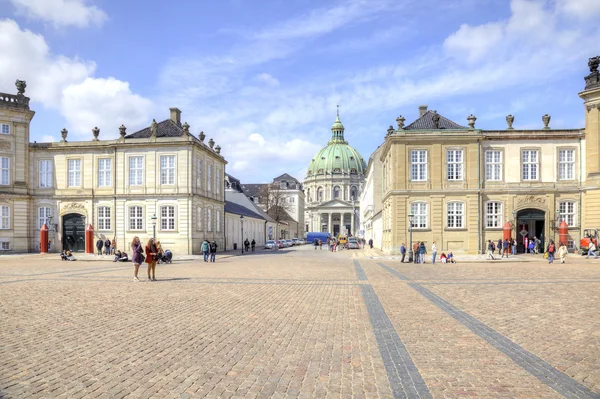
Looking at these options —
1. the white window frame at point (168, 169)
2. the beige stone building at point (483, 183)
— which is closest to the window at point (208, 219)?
the white window frame at point (168, 169)

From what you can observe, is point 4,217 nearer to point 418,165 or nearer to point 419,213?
point 419,213

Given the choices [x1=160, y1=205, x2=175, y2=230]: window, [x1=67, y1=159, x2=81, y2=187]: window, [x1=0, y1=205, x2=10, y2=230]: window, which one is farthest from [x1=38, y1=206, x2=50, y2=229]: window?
[x1=160, y1=205, x2=175, y2=230]: window

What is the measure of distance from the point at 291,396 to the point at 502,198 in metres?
38.0

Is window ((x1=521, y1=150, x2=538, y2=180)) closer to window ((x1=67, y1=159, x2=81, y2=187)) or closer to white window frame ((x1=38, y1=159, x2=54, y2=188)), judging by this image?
window ((x1=67, y1=159, x2=81, y2=187))

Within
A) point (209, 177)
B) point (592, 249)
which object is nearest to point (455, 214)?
point (592, 249)

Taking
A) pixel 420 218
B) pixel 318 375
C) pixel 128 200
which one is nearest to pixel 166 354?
pixel 318 375

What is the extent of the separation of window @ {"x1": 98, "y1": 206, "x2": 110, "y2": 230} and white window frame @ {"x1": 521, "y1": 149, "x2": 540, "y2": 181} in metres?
34.7

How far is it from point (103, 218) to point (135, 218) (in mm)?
3183

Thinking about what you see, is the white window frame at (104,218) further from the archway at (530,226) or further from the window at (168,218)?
the archway at (530,226)

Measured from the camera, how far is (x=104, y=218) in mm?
43812

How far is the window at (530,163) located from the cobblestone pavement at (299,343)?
2599 cm

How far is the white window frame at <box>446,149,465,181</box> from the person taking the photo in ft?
133

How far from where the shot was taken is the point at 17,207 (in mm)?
43906

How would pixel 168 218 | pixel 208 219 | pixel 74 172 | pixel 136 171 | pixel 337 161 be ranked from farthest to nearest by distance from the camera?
1. pixel 337 161
2. pixel 208 219
3. pixel 74 172
4. pixel 136 171
5. pixel 168 218
